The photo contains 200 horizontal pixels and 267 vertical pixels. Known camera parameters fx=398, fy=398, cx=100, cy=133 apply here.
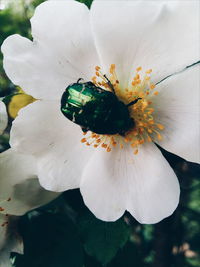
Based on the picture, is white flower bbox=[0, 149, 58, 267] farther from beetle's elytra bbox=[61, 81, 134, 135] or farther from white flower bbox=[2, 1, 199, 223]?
beetle's elytra bbox=[61, 81, 134, 135]

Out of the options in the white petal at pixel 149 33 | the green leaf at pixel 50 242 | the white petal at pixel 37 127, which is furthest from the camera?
the green leaf at pixel 50 242

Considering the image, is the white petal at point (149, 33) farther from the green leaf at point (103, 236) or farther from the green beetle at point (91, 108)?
the green leaf at point (103, 236)

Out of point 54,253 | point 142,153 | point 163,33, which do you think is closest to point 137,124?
point 142,153

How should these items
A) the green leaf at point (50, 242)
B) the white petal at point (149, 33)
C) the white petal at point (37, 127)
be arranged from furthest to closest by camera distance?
the green leaf at point (50, 242), the white petal at point (37, 127), the white petal at point (149, 33)

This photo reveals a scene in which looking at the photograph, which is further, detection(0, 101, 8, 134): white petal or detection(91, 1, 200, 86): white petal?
detection(0, 101, 8, 134): white petal

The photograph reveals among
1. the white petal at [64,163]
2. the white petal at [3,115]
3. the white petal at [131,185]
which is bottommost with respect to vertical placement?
the white petal at [131,185]

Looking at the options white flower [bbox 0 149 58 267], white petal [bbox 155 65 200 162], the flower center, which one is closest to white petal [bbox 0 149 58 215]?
white flower [bbox 0 149 58 267]

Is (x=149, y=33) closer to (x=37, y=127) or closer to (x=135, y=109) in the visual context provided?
(x=135, y=109)

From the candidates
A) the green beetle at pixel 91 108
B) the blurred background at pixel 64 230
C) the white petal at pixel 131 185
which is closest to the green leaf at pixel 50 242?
Answer: the blurred background at pixel 64 230
